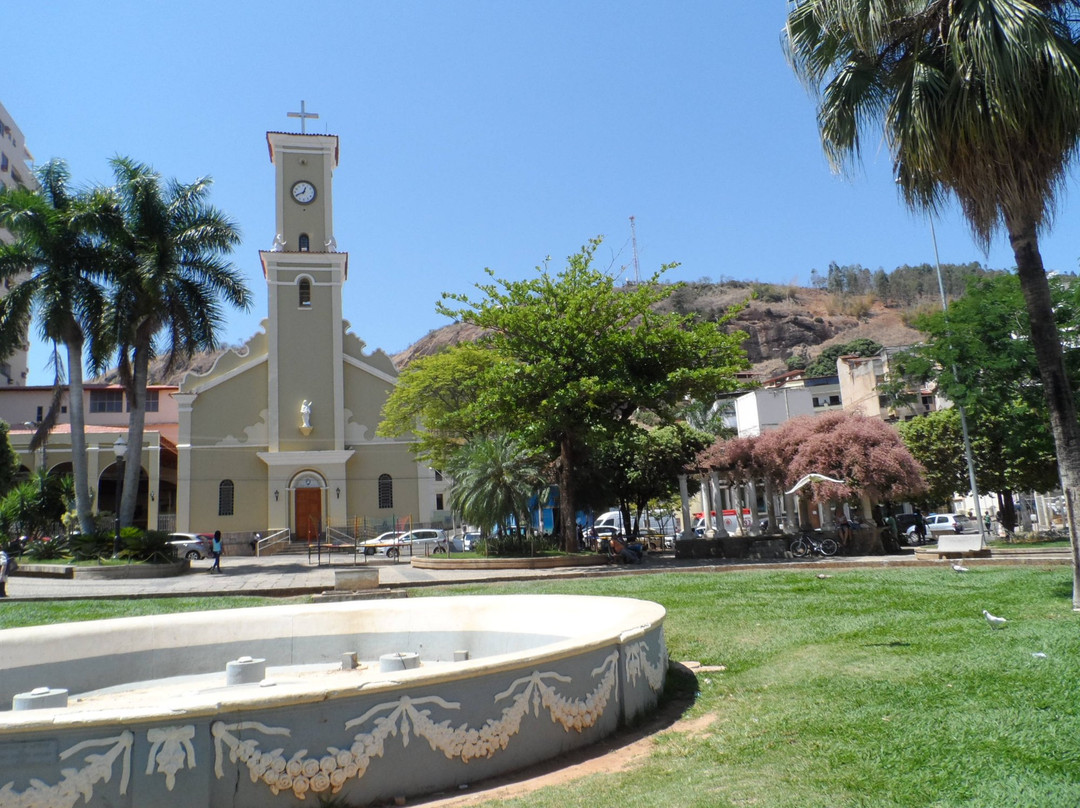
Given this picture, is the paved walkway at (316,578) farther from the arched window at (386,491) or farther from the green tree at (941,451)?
the arched window at (386,491)

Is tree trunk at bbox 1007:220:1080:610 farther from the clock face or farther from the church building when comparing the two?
the clock face

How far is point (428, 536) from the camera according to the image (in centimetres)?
3816

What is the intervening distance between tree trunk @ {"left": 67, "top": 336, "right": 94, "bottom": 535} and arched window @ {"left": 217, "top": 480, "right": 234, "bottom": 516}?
13627 millimetres

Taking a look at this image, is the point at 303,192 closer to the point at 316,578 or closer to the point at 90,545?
the point at 90,545

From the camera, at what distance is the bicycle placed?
2420 centimetres

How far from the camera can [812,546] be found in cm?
2445

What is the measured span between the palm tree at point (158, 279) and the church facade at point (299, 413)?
12.8 m

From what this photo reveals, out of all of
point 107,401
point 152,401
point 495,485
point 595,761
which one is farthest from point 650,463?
point 107,401

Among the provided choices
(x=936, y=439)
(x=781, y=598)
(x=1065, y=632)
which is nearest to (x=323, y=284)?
(x=936, y=439)

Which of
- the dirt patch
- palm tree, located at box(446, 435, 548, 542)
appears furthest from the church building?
the dirt patch

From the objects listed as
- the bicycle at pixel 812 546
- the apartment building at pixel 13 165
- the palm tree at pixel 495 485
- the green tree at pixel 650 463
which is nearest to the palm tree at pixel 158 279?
the palm tree at pixel 495 485

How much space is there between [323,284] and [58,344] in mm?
17155

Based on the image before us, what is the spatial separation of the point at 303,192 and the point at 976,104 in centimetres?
4007

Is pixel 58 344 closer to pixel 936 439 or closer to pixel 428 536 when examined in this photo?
pixel 428 536
